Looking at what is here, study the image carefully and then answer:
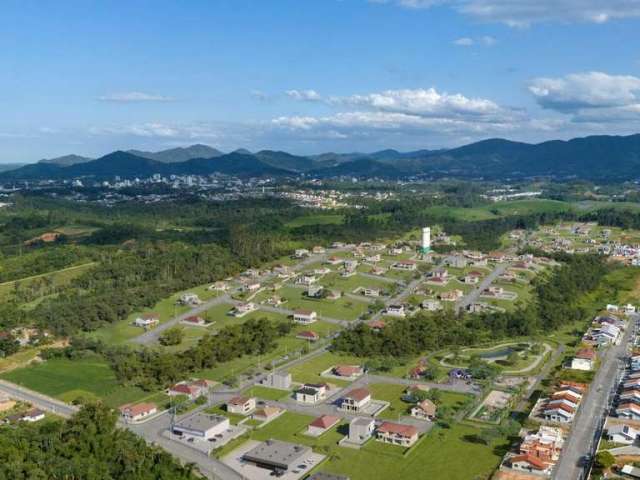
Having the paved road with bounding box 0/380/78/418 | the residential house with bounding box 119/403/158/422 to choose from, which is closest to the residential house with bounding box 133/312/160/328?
the paved road with bounding box 0/380/78/418

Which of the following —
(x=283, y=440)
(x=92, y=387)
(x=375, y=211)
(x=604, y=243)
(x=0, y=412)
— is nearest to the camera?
(x=283, y=440)

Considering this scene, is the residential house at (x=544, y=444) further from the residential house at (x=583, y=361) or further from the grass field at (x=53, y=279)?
the grass field at (x=53, y=279)

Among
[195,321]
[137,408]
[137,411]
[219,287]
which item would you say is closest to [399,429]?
[137,411]

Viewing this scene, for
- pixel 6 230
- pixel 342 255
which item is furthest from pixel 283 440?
pixel 6 230

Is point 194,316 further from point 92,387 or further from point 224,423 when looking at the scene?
point 224,423

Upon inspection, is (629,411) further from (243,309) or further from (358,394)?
(243,309)

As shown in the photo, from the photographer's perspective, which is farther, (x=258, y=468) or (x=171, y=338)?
(x=171, y=338)
